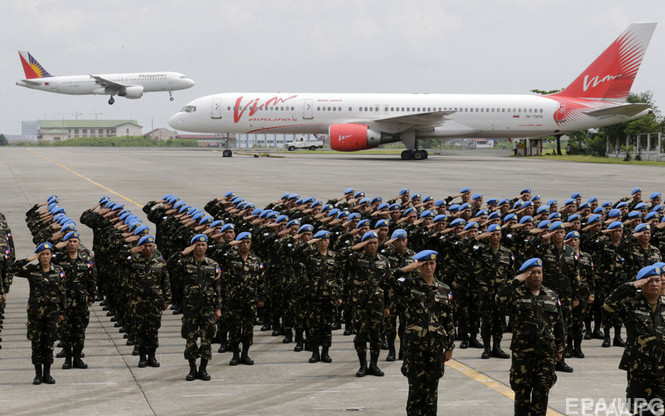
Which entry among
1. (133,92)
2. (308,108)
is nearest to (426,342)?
(308,108)

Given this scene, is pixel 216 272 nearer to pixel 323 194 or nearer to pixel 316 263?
pixel 316 263

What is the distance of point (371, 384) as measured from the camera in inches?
424

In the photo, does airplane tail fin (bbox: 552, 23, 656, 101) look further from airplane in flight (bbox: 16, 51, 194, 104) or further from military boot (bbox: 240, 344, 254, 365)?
airplane in flight (bbox: 16, 51, 194, 104)

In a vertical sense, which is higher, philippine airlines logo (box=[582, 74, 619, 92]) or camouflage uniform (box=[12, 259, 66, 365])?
philippine airlines logo (box=[582, 74, 619, 92])

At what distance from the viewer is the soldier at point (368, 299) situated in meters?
11.2

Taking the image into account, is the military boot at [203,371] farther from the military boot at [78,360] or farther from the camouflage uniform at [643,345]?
the camouflage uniform at [643,345]

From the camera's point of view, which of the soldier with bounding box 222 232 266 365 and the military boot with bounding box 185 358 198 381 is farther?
the soldier with bounding box 222 232 266 365

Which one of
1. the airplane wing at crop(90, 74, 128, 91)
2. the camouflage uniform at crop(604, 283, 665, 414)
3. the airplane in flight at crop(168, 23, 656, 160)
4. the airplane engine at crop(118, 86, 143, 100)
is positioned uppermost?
the airplane wing at crop(90, 74, 128, 91)

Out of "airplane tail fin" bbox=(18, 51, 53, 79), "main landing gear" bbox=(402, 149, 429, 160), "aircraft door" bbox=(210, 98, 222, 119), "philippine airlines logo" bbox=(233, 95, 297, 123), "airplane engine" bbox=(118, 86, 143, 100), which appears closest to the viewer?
"philippine airlines logo" bbox=(233, 95, 297, 123)

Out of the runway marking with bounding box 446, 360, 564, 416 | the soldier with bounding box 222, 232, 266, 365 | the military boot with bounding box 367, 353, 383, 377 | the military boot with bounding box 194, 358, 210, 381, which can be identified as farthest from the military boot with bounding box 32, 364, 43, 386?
the runway marking with bounding box 446, 360, 564, 416

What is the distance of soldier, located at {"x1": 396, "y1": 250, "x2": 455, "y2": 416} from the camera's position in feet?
28.8

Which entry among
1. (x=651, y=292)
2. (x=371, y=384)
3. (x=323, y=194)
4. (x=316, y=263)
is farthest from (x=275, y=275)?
(x=323, y=194)

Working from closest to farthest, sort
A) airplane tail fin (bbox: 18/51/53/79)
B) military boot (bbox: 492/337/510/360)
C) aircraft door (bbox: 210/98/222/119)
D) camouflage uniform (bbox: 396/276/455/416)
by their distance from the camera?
camouflage uniform (bbox: 396/276/455/416)
military boot (bbox: 492/337/510/360)
aircraft door (bbox: 210/98/222/119)
airplane tail fin (bbox: 18/51/53/79)

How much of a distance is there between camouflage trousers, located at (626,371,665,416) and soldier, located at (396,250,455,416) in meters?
1.97
